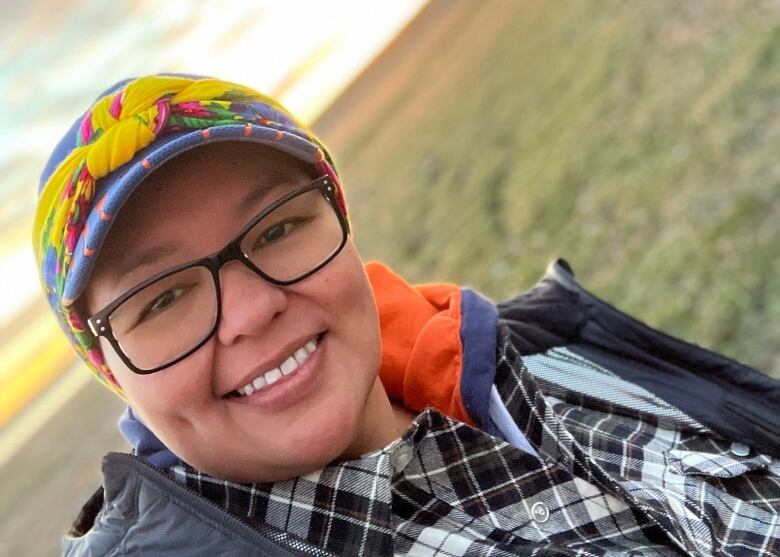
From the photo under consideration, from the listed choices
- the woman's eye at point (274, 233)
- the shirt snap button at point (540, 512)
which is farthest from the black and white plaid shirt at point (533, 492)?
the woman's eye at point (274, 233)

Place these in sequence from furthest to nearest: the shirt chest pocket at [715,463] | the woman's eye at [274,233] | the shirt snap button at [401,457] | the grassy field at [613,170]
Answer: the grassy field at [613,170] < the shirt chest pocket at [715,463] < the shirt snap button at [401,457] < the woman's eye at [274,233]

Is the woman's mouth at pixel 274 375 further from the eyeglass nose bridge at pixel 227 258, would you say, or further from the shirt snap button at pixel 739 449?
the shirt snap button at pixel 739 449

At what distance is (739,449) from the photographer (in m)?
1.54

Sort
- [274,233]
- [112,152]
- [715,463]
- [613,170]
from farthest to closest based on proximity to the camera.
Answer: [613,170] → [715,463] → [274,233] → [112,152]

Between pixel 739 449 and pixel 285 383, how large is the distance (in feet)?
3.28

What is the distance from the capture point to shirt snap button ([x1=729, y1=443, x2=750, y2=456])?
1525 millimetres

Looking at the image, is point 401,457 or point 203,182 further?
point 401,457

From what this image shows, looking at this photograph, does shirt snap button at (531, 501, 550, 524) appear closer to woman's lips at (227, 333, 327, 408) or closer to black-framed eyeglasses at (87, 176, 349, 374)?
woman's lips at (227, 333, 327, 408)

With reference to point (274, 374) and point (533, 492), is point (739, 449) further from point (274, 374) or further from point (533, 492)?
point (274, 374)

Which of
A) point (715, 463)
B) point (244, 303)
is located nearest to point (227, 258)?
point (244, 303)

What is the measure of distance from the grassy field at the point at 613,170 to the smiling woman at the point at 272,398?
1521 mm

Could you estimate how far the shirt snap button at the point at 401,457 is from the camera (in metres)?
1.30

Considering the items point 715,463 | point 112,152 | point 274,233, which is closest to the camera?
point 112,152

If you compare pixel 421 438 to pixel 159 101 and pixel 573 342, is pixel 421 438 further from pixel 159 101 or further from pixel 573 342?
pixel 159 101
